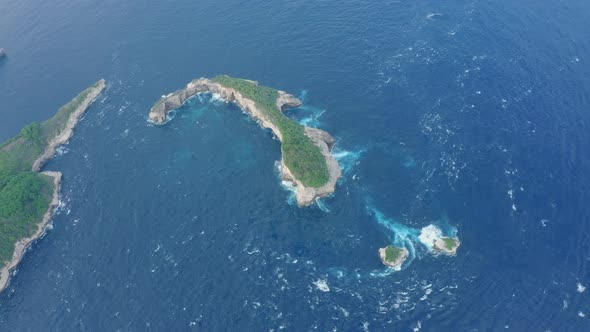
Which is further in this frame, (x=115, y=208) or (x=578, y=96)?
(x=578, y=96)

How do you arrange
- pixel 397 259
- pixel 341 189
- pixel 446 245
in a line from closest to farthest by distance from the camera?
1. pixel 397 259
2. pixel 446 245
3. pixel 341 189

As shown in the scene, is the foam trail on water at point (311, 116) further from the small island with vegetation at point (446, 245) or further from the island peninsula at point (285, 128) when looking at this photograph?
the small island with vegetation at point (446, 245)

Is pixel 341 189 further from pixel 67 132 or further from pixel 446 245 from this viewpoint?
pixel 67 132

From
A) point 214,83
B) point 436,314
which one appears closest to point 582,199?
point 436,314

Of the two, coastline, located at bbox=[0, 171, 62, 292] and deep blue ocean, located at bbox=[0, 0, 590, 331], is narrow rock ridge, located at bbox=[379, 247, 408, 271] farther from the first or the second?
coastline, located at bbox=[0, 171, 62, 292]

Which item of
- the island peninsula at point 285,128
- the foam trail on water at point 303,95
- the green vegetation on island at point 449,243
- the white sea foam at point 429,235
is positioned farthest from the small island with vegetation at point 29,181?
the green vegetation on island at point 449,243

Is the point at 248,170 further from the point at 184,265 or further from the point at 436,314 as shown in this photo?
the point at 436,314

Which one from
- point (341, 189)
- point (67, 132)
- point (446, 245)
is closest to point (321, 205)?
point (341, 189)
